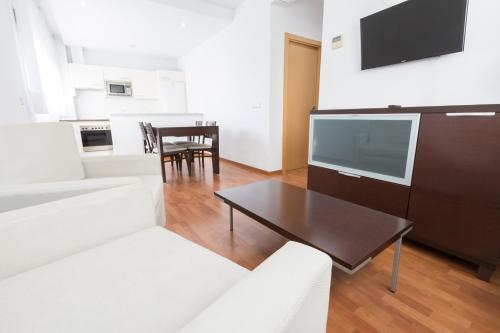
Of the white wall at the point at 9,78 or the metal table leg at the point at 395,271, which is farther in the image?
the white wall at the point at 9,78

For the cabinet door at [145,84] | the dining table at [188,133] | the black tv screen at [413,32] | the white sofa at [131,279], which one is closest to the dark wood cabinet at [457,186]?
the black tv screen at [413,32]

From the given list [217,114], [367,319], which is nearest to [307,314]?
[367,319]

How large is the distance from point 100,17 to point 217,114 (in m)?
2.51

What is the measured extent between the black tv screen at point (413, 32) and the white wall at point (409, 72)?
74 mm

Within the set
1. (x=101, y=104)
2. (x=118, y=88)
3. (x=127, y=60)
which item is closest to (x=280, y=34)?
(x=118, y=88)

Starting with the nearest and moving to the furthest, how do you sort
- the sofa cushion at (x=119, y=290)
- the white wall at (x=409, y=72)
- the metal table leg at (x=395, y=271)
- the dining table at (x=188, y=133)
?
the sofa cushion at (x=119, y=290)
the metal table leg at (x=395, y=271)
the white wall at (x=409, y=72)
the dining table at (x=188, y=133)

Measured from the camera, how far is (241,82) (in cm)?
405

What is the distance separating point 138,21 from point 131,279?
15.1ft

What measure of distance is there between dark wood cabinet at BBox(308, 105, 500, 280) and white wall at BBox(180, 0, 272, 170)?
2237mm

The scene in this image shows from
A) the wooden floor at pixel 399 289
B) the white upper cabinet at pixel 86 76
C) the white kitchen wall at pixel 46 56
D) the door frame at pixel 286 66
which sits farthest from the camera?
the white upper cabinet at pixel 86 76

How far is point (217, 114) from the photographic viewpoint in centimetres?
500

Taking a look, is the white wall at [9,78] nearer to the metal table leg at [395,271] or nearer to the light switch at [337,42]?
the metal table leg at [395,271]

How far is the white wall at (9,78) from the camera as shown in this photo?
176 cm

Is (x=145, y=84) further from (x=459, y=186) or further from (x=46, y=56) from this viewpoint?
(x=459, y=186)
